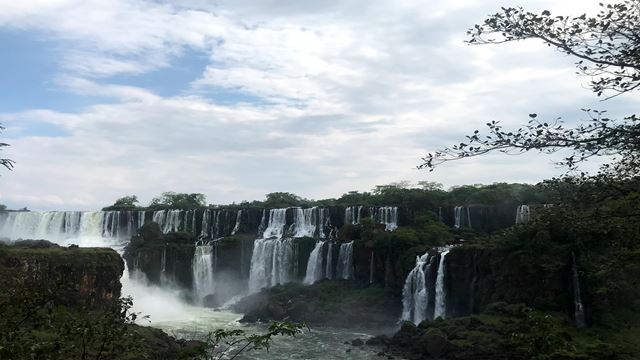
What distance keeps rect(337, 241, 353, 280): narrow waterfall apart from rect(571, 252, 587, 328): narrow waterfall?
18.9m

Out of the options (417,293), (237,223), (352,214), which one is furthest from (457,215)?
(237,223)

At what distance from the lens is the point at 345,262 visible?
4747 centimetres

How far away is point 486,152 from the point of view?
827 cm

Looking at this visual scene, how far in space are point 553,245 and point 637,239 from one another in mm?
24392

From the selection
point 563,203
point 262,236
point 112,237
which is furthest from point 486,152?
point 112,237

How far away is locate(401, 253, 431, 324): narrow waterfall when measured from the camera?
38375 mm

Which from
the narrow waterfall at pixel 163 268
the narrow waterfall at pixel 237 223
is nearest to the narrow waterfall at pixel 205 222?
the narrow waterfall at pixel 237 223

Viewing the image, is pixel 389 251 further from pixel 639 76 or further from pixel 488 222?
pixel 639 76

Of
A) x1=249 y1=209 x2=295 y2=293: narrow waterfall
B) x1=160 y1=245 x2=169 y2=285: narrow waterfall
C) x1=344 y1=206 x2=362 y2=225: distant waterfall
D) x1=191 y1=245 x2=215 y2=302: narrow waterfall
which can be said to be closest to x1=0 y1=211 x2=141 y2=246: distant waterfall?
x1=160 y1=245 x2=169 y2=285: narrow waterfall

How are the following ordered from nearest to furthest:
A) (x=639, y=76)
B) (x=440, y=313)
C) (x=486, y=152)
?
1. (x=639, y=76)
2. (x=486, y=152)
3. (x=440, y=313)

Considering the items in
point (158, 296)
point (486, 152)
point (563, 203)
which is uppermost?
point (486, 152)

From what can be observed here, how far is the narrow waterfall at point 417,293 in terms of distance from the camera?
38.4 meters

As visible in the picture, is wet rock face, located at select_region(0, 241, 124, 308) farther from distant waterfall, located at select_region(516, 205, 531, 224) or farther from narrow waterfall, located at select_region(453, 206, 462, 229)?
narrow waterfall, located at select_region(453, 206, 462, 229)

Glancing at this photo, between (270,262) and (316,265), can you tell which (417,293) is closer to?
(316,265)
